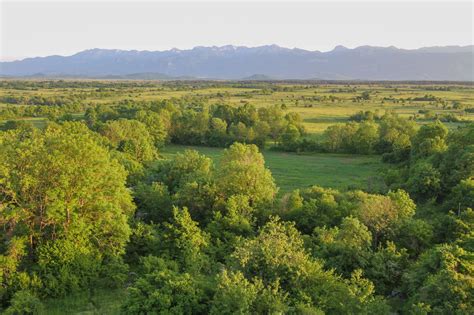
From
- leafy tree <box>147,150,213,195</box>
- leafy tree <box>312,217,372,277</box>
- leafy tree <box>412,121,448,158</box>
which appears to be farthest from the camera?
leafy tree <box>412,121,448,158</box>

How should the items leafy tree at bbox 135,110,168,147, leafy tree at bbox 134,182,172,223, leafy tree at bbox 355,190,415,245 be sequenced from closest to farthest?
1. leafy tree at bbox 355,190,415,245
2. leafy tree at bbox 134,182,172,223
3. leafy tree at bbox 135,110,168,147

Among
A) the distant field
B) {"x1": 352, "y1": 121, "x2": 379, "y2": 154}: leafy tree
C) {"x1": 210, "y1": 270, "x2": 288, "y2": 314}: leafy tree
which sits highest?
{"x1": 352, "y1": 121, "x2": 379, "y2": 154}: leafy tree

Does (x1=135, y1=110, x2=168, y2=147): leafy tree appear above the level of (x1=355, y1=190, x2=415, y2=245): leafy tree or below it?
above

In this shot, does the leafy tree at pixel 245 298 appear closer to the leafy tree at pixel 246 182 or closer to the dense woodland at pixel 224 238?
the dense woodland at pixel 224 238

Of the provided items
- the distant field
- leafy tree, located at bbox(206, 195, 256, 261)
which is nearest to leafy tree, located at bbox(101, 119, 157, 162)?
the distant field

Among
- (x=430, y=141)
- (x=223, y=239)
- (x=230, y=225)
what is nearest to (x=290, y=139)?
(x=430, y=141)

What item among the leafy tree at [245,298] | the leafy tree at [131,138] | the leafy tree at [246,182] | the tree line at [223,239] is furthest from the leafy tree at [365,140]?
the leafy tree at [245,298]

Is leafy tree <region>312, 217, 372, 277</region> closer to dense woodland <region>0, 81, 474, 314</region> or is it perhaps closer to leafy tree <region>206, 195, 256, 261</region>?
dense woodland <region>0, 81, 474, 314</region>

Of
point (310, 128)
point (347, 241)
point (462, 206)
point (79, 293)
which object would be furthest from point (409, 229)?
point (310, 128)

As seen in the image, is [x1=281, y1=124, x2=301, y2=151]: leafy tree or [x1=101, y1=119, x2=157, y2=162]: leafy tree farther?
[x1=281, y1=124, x2=301, y2=151]: leafy tree
